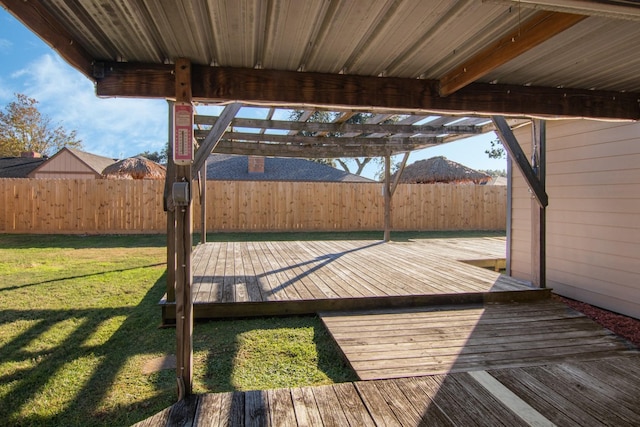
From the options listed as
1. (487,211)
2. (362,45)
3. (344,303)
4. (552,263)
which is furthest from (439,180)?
(362,45)

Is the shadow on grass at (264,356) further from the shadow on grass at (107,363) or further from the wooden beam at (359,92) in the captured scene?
the wooden beam at (359,92)

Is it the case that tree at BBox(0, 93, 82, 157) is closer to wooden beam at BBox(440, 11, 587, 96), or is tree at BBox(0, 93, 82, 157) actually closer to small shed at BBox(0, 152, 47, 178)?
small shed at BBox(0, 152, 47, 178)

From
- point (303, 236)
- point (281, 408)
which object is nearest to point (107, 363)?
point (281, 408)

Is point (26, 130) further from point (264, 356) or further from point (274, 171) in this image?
point (264, 356)

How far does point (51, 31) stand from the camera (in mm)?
1907

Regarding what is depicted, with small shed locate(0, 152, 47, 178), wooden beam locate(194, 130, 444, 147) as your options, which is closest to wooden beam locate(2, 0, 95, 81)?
wooden beam locate(194, 130, 444, 147)

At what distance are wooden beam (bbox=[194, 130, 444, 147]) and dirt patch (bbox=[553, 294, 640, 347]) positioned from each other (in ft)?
12.3

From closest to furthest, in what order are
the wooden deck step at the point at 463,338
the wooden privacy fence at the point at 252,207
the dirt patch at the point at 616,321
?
the wooden deck step at the point at 463,338
the dirt patch at the point at 616,321
the wooden privacy fence at the point at 252,207

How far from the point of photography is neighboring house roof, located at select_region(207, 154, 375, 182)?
51.5ft

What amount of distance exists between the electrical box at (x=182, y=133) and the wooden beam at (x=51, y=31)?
0.65m

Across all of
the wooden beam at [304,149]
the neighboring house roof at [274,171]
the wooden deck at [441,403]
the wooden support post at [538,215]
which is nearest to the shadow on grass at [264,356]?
the wooden deck at [441,403]

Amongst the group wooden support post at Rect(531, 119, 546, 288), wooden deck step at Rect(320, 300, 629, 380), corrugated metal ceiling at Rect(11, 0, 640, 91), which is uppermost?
corrugated metal ceiling at Rect(11, 0, 640, 91)

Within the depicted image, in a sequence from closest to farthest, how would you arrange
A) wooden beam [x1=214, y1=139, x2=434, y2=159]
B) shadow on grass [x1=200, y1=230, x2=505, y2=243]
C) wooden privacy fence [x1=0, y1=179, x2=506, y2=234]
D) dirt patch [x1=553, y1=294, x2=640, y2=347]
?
1. dirt patch [x1=553, y1=294, x2=640, y2=347]
2. wooden beam [x1=214, y1=139, x2=434, y2=159]
3. shadow on grass [x1=200, y1=230, x2=505, y2=243]
4. wooden privacy fence [x1=0, y1=179, x2=506, y2=234]

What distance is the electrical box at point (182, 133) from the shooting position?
2.21 meters
